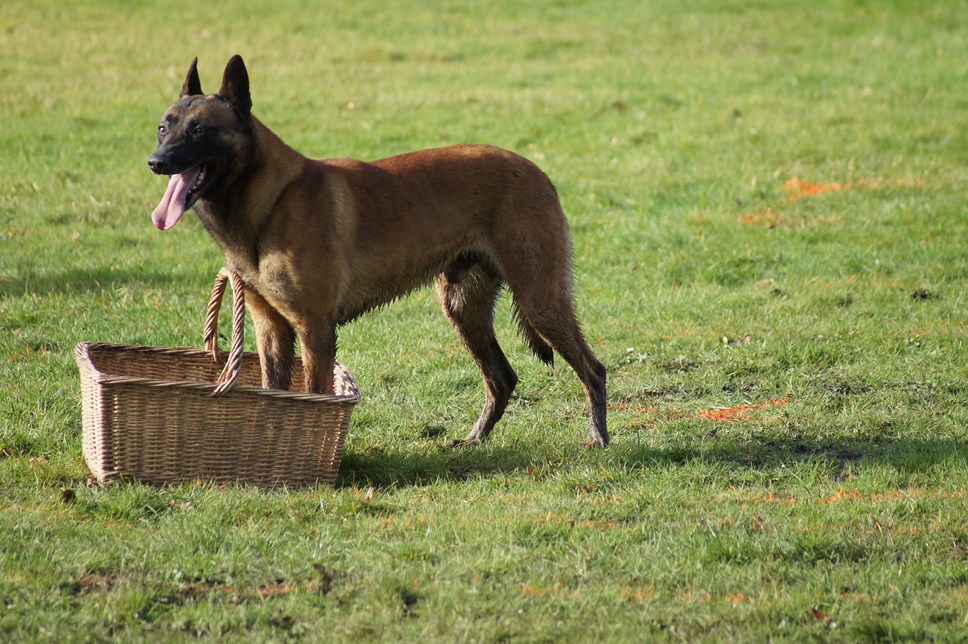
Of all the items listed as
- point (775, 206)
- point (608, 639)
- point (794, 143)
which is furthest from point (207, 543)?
point (794, 143)

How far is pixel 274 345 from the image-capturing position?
6.18m

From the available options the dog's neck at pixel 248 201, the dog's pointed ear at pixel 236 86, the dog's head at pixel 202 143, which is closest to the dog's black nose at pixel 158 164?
the dog's head at pixel 202 143

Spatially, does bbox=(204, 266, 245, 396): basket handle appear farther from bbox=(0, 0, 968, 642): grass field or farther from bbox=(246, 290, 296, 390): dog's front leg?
bbox=(0, 0, 968, 642): grass field

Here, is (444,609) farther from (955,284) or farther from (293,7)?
(293,7)

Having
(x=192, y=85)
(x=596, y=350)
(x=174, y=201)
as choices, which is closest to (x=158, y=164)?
(x=174, y=201)

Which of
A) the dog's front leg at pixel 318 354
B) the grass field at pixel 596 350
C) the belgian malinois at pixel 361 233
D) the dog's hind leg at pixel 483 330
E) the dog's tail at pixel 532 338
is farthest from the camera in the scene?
the dog's hind leg at pixel 483 330

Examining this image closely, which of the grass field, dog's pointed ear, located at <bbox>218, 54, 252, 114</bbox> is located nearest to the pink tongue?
dog's pointed ear, located at <bbox>218, 54, 252, 114</bbox>

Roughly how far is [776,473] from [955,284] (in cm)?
408

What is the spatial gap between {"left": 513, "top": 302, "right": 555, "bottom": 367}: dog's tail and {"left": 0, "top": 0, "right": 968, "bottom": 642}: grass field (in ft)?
1.45

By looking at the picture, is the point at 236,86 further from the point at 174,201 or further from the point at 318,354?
the point at 318,354

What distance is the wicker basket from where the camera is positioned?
536 centimetres

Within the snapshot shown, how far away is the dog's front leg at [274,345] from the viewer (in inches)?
240

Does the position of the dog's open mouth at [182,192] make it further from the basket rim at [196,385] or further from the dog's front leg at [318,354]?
the dog's front leg at [318,354]

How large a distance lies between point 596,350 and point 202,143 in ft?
11.4
